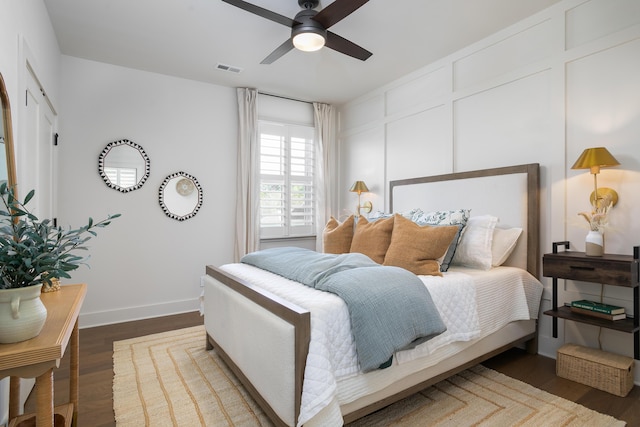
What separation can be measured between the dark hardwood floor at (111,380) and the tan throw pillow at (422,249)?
97 cm

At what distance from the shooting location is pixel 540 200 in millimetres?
2787

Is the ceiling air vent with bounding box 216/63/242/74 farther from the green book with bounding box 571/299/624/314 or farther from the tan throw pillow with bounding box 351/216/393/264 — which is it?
the green book with bounding box 571/299/624/314

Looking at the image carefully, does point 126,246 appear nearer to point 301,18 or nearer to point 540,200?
point 301,18

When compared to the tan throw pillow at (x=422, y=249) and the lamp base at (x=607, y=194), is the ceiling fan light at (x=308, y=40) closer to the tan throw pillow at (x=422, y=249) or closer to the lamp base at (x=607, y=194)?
the tan throw pillow at (x=422, y=249)

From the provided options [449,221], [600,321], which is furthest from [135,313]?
[600,321]

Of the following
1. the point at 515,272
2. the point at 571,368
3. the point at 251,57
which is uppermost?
the point at 251,57

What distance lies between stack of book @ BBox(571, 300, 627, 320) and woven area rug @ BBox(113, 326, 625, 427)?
63 cm

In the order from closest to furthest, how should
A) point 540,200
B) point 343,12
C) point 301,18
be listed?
point 343,12 < point 301,18 < point 540,200

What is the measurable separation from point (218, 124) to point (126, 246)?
1.80m

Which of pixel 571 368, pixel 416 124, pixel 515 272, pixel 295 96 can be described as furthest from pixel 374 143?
pixel 571 368

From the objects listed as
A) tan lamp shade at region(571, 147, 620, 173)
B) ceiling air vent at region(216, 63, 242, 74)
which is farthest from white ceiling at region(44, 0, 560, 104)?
tan lamp shade at region(571, 147, 620, 173)

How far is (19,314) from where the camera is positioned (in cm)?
108

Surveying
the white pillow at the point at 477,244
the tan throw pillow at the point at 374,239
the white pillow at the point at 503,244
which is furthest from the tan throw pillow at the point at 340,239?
the white pillow at the point at 503,244

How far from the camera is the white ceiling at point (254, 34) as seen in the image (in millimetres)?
2646
